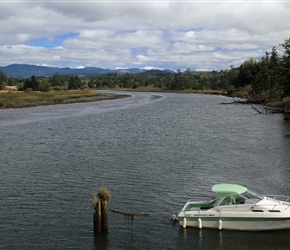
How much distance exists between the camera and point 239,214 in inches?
Answer: 909

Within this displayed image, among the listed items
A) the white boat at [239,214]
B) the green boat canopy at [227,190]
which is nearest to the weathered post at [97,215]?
the white boat at [239,214]

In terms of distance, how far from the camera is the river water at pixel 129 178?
888 inches

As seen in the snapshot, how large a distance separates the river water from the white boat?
1.60 feet

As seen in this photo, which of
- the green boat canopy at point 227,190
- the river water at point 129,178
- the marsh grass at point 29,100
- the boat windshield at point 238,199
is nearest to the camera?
the river water at point 129,178

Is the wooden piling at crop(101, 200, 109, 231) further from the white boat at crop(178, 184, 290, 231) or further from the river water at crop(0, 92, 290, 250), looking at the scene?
the white boat at crop(178, 184, 290, 231)

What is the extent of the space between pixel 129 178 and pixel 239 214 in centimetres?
1312

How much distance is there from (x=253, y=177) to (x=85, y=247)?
61.1 ft

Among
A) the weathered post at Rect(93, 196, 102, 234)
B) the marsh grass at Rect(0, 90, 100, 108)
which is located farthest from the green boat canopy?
the marsh grass at Rect(0, 90, 100, 108)

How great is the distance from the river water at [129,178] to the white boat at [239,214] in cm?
49

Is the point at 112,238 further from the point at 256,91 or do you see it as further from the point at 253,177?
the point at 256,91

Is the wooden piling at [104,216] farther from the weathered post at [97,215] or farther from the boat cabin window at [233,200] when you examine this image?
the boat cabin window at [233,200]

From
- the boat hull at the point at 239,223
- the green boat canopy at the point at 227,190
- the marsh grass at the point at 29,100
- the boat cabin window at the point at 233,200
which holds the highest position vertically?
the marsh grass at the point at 29,100

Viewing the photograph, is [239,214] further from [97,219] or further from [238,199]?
[97,219]

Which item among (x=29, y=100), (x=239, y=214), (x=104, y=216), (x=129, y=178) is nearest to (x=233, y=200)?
(x=239, y=214)
